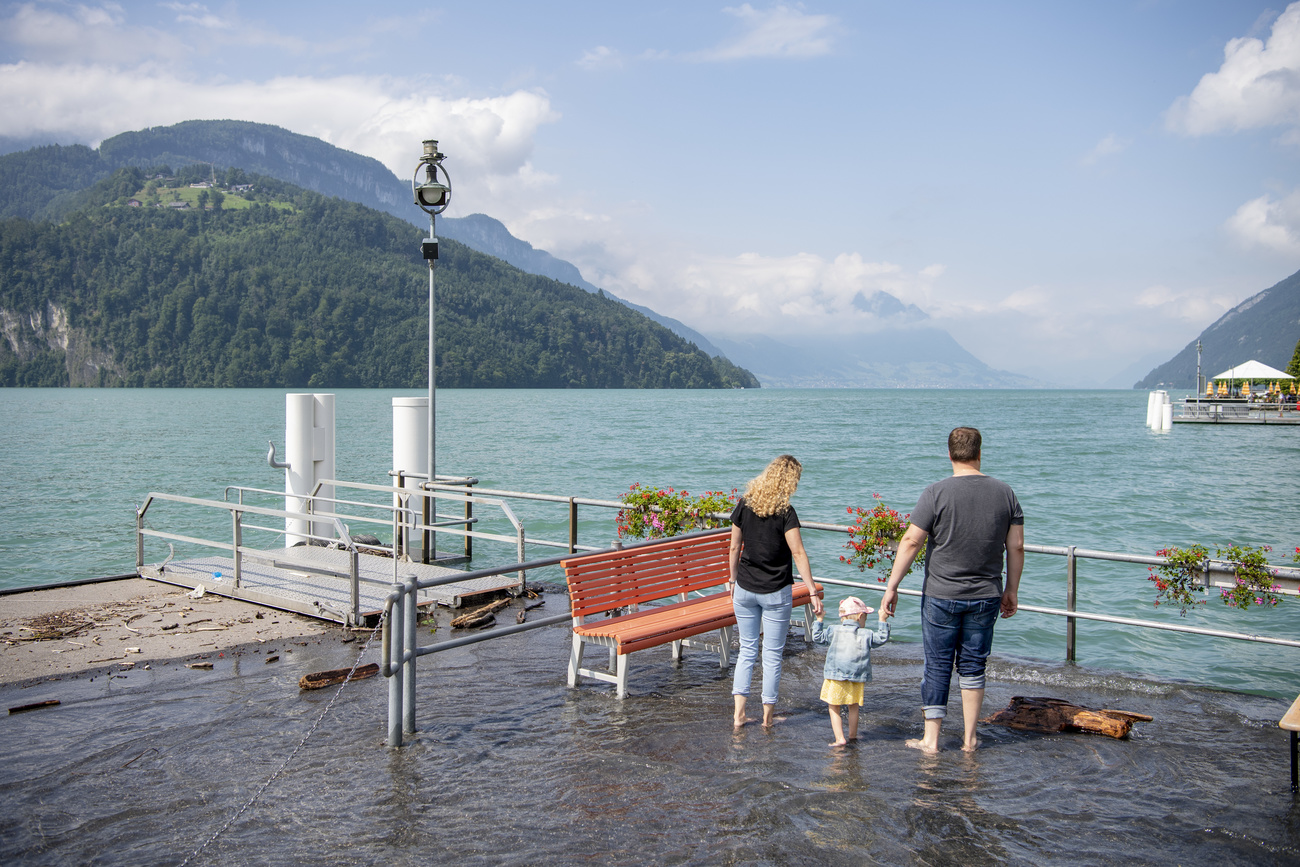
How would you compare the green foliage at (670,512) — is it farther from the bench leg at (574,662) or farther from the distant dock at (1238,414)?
the distant dock at (1238,414)

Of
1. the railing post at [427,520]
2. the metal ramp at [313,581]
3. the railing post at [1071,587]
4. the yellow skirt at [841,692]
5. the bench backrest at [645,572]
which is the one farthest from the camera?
the railing post at [427,520]

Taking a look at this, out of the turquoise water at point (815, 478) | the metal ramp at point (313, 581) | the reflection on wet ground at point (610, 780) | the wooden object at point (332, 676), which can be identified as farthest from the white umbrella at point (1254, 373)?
the wooden object at point (332, 676)

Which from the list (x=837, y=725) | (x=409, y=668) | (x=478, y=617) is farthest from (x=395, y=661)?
(x=478, y=617)

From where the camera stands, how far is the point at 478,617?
8750 mm

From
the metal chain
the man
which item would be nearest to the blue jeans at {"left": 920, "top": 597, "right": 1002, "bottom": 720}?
the man

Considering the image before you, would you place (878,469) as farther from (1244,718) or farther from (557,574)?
(1244,718)

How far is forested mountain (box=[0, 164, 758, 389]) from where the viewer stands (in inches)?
6009

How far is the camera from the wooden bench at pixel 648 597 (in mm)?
6496

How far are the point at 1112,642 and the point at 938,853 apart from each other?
1069cm

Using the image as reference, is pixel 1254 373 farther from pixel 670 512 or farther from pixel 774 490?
pixel 774 490

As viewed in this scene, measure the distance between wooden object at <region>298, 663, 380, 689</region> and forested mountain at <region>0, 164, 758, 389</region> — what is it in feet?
494

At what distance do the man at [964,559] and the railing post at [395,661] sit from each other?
9.51 ft

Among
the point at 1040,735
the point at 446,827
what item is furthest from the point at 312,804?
the point at 1040,735

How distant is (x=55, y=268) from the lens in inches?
6176
